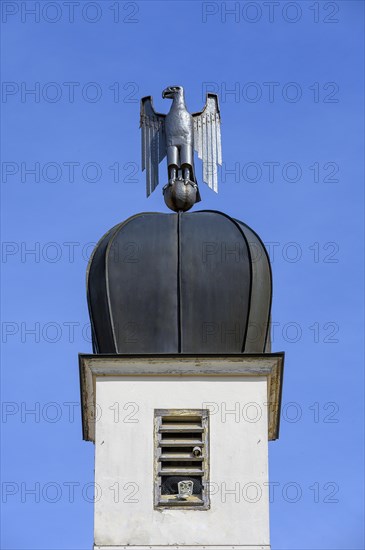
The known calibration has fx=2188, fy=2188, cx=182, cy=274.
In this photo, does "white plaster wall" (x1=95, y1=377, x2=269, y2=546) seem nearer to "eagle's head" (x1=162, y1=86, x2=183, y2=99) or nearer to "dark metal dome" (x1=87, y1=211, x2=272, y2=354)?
"dark metal dome" (x1=87, y1=211, x2=272, y2=354)

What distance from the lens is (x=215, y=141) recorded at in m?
34.9

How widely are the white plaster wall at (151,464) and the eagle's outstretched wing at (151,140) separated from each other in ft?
14.5

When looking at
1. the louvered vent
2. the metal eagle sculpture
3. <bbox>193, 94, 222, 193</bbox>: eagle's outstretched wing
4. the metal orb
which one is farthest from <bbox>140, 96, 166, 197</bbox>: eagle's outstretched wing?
the louvered vent

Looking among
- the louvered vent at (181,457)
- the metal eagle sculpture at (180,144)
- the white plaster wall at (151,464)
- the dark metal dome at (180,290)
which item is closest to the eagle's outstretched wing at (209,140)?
the metal eagle sculpture at (180,144)

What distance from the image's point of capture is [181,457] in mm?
31031

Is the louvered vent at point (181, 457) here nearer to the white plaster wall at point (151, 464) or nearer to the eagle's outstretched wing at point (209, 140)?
the white plaster wall at point (151, 464)

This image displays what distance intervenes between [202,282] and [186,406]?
190cm

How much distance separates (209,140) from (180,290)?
149 inches

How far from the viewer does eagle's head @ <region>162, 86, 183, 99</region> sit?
34750 millimetres

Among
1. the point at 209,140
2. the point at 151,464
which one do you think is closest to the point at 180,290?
the point at 151,464

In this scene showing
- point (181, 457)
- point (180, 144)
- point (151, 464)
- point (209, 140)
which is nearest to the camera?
point (151, 464)

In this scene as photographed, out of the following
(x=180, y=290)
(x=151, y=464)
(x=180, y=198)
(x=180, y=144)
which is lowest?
(x=151, y=464)

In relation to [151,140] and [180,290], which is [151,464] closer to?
[180,290]

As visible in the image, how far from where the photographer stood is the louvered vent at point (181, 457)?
101ft
